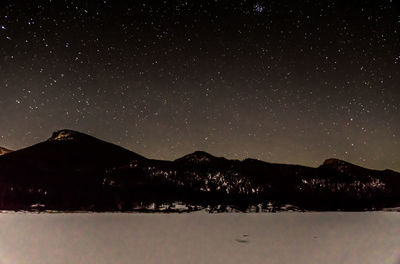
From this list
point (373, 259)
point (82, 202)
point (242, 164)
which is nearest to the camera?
point (373, 259)

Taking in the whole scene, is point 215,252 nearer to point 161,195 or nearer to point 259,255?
point 259,255

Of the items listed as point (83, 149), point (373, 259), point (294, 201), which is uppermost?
point (83, 149)

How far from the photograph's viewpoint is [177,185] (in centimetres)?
11900

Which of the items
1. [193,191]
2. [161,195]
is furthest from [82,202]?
[193,191]

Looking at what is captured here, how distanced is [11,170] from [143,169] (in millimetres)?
35269

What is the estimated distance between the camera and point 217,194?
11400cm

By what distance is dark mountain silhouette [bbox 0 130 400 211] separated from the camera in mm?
107188

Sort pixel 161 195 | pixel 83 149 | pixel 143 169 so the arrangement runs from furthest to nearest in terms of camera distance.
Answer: pixel 83 149 → pixel 143 169 → pixel 161 195

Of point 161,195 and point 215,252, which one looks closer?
point 215,252

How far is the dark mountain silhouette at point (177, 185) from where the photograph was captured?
107 m

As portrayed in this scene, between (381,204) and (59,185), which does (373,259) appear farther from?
(381,204)

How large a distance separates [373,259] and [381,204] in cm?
12020

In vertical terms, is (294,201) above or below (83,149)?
below

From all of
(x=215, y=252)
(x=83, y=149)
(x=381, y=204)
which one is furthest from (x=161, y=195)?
(x=215, y=252)
